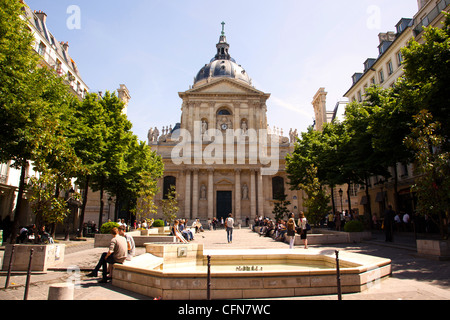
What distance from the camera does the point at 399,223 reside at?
76.7 ft

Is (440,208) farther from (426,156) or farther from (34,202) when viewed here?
(34,202)

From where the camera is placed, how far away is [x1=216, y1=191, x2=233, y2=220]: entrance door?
44006 millimetres

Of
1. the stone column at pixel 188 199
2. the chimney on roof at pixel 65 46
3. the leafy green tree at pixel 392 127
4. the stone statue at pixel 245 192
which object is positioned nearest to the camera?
the leafy green tree at pixel 392 127

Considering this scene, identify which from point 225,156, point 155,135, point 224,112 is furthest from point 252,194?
point 155,135

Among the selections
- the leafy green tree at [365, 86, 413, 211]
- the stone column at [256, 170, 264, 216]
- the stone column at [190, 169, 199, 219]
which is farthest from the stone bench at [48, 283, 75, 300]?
the stone column at [256, 170, 264, 216]

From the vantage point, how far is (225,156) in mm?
44344

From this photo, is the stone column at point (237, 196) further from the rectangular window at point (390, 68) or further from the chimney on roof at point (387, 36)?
the chimney on roof at point (387, 36)

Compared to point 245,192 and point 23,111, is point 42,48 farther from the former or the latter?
point 245,192

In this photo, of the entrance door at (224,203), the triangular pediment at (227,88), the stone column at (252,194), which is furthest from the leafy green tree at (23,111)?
the triangular pediment at (227,88)

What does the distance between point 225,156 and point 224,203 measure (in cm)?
690

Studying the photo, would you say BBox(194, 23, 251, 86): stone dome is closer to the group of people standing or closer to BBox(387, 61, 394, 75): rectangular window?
BBox(387, 61, 394, 75): rectangular window

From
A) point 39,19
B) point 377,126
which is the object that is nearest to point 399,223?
point 377,126

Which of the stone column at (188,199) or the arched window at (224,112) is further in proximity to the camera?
the arched window at (224,112)

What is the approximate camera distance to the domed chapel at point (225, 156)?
43.3 m
